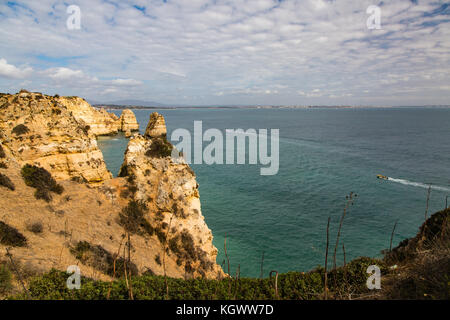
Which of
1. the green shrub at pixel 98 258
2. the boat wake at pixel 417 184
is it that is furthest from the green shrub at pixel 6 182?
the boat wake at pixel 417 184

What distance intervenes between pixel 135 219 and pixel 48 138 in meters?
13.0

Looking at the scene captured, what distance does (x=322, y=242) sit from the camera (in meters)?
27.3

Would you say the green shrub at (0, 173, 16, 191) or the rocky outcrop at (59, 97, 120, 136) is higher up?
the rocky outcrop at (59, 97, 120, 136)

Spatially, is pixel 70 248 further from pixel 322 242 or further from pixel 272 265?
pixel 322 242

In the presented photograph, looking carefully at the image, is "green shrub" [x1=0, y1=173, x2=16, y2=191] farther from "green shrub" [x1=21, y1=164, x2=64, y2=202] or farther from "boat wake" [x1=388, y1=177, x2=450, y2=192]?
"boat wake" [x1=388, y1=177, x2=450, y2=192]

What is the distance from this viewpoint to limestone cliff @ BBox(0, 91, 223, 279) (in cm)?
1601

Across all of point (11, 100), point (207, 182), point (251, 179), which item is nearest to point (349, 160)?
point (251, 179)

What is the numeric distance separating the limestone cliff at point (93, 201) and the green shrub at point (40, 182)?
10.0 inches

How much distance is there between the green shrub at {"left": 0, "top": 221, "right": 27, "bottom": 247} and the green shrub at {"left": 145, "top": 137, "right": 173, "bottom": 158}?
13775 millimetres

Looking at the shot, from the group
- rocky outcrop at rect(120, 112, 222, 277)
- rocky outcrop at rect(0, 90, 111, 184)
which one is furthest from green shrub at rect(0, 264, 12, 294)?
rocky outcrop at rect(0, 90, 111, 184)
